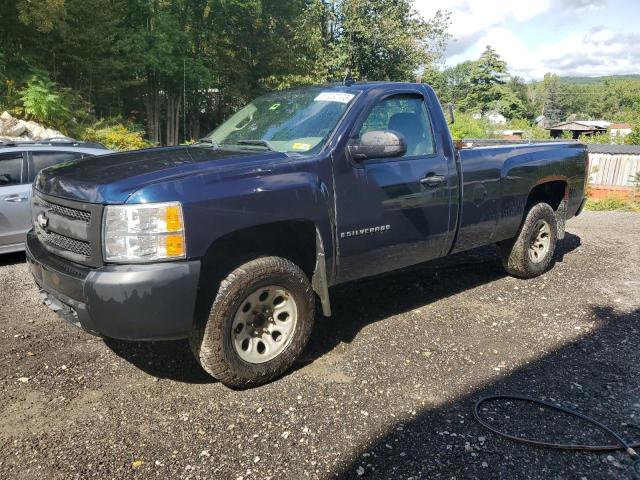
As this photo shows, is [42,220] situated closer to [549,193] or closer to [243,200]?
[243,200]

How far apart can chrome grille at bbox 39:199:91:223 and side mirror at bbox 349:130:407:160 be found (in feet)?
5.83

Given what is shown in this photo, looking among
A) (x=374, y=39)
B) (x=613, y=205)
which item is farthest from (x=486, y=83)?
(x=613, y=205)

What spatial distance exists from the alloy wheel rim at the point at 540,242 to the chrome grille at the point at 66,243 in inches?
181

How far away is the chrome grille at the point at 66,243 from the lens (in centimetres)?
304

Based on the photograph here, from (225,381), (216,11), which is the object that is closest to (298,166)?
(225,381)

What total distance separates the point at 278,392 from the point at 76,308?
1339mm

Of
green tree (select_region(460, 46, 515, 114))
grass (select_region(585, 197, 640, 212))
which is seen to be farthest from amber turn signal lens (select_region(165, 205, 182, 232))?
green tree (select_region(460, 46, 515, 114))

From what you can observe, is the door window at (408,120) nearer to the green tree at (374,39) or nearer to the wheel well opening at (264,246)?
the wheel well opening at (264,246)

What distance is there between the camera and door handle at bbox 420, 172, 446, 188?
416 centimetres

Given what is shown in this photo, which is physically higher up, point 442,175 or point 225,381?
point 442,175

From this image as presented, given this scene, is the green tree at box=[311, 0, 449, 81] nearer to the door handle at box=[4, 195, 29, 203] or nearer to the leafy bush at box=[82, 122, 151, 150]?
the leafy bush at box=[82, 122, 151, 150]

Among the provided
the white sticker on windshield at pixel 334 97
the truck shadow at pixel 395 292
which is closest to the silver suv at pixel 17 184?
the white sticker on windshield at pixel 334 97

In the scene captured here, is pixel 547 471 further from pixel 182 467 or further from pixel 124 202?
pixel 124 202

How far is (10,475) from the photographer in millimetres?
2537
